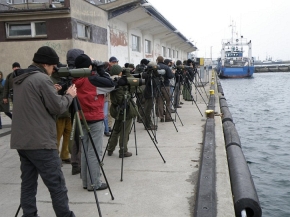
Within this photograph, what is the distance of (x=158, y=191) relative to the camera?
4.00 m

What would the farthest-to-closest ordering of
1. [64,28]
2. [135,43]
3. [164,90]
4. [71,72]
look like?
[135,43]
[64,28]
[164,90]
[71,72]

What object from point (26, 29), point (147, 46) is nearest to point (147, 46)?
point (147, 46)

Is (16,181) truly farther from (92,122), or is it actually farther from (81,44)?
(81,44)

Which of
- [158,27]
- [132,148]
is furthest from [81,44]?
[158,27]

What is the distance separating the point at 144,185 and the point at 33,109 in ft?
6.71

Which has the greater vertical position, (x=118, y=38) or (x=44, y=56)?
(x=118, y=38)

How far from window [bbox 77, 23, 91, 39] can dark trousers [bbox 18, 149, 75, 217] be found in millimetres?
7279

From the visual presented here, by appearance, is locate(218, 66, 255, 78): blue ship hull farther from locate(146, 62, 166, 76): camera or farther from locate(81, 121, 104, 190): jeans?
locate(81, 121, 104, 190): jeans

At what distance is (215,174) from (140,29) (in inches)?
514

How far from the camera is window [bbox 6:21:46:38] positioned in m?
9.30

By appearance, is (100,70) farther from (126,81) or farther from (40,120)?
(40,120)

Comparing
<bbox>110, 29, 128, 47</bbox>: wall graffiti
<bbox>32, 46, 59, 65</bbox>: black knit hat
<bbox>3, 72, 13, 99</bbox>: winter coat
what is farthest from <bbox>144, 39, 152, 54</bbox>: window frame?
<bbox>32, 46, 59, 65</bbox>: black knit hat

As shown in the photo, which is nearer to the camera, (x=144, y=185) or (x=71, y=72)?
(x=71, y=72)

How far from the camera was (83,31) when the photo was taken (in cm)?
1001
